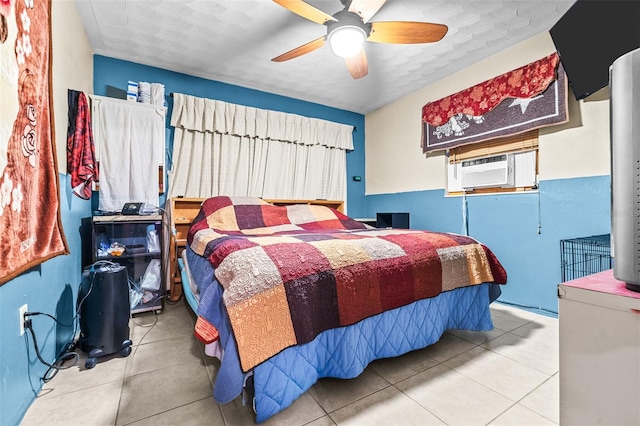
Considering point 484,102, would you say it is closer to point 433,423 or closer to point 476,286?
point 476,286

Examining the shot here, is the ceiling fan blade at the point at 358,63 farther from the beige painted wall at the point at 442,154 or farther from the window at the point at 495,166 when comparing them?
the window at the point at 495,166

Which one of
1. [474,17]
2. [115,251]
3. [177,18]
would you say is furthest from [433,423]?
[177,18]

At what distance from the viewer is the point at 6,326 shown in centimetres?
102

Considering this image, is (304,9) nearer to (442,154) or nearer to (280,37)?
(280,37)

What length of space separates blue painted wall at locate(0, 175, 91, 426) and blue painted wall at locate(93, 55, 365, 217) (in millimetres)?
1534

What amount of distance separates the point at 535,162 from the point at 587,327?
8.21 ft

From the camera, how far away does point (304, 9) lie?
5.80 ft

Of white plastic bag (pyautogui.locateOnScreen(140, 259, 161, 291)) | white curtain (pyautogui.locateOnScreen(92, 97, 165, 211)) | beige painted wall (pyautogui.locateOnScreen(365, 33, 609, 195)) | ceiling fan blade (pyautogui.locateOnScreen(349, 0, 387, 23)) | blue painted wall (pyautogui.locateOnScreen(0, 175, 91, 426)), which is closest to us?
blue painted wall (pyautogui.locateOnScreen(0, 175, 91, 426))

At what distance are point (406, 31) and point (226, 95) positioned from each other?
2.24m

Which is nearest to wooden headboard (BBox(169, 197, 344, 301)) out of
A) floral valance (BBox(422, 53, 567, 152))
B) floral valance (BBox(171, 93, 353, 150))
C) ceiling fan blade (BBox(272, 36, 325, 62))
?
floral valance (BBox(171, 93, 353, 150))

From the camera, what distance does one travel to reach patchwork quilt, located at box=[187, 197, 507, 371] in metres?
1.11

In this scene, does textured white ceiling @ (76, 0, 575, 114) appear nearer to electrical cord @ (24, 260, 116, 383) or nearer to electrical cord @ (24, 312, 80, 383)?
electrical cord @ (24, 260, 116, 383)

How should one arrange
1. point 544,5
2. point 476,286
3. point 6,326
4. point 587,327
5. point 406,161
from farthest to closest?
point 406,161 < point 544,5 < point 476,286 < point 6,326 < point 587,327

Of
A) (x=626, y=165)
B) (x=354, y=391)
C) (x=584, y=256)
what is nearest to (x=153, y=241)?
(x=354, y=391)
